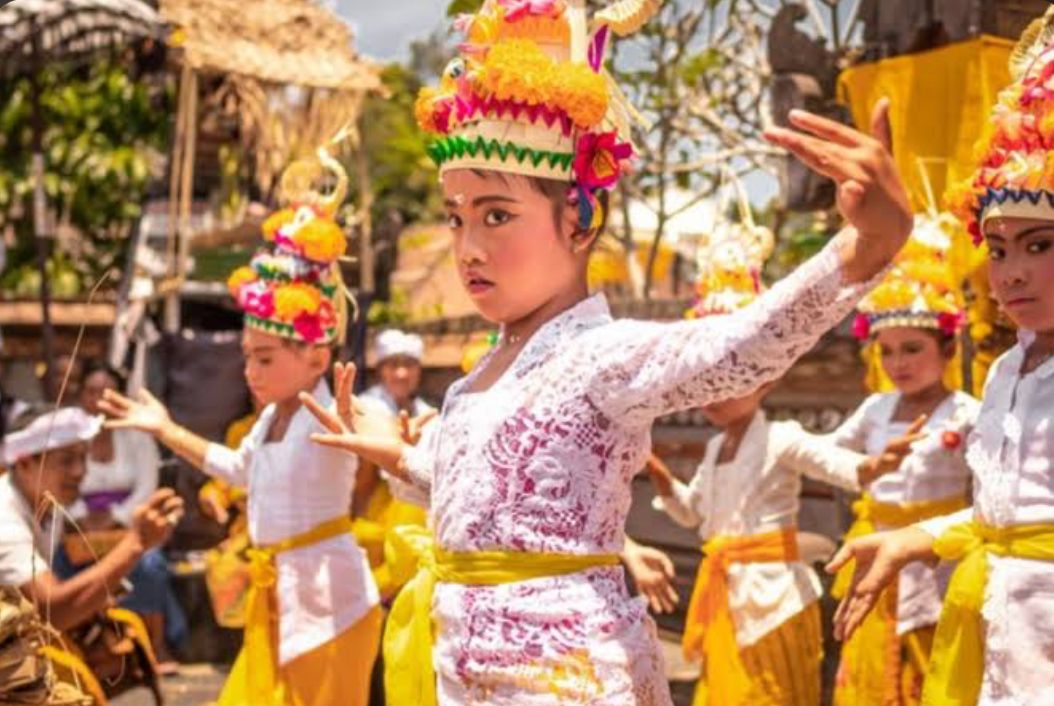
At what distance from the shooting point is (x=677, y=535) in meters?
8.48

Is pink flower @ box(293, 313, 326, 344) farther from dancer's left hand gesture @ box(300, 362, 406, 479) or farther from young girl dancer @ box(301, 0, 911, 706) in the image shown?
young girl dancer @ box(301, 0, 911, 706)

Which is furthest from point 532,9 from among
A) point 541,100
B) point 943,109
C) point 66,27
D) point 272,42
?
point 272,42

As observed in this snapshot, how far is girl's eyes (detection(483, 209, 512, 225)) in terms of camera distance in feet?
9.11

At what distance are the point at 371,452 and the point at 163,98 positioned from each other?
37.5ft

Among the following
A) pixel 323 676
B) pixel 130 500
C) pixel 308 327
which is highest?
pixel 308 327

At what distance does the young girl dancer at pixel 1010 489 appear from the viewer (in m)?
2.90

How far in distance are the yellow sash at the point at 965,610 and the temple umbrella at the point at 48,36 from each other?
682 cm

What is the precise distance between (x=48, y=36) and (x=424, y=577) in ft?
26.7

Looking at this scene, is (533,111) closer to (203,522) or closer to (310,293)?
(310,293)

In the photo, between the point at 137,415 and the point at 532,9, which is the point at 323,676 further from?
the point at 532,9

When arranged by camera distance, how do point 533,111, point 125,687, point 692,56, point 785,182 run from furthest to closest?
point 692,56
point 785,182
point 125,687
point 533,111

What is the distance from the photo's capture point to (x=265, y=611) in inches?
188

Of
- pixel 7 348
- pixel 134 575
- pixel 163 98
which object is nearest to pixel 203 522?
pixel 134 575

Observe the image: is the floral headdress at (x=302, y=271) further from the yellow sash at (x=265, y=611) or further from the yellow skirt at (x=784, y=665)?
the yellow skirt at (x=784, y=665)
